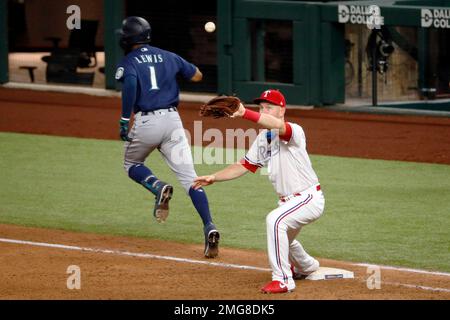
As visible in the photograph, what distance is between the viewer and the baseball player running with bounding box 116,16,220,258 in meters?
8.64

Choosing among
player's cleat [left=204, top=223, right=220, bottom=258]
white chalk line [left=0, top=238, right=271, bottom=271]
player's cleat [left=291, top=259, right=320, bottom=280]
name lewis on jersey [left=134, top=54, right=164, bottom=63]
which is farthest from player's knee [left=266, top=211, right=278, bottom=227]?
name lewis on jersey [left=134, top=54, right=164, bottom=63]

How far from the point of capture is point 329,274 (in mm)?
7633

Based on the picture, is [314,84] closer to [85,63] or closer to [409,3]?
[409,3]

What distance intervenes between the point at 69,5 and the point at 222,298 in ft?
44.0

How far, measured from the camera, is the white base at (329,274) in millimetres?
7613

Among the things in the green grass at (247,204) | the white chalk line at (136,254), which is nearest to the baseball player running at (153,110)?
the white chalk line at (136,254)

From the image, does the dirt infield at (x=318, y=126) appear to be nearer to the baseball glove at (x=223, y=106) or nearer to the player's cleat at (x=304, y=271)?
the player's cleat at (x=304, y=271)

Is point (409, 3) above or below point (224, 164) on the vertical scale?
above

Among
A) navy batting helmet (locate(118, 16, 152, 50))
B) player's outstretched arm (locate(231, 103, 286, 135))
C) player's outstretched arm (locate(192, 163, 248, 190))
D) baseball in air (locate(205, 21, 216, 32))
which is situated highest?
baseball in air (locate(205, 21, 216, 32))

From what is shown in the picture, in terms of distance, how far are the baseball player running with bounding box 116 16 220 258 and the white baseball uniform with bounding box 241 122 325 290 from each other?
50.5 inches

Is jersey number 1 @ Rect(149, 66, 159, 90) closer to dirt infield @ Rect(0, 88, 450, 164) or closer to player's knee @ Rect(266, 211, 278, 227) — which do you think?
player's knee @ Rect(266, 211, 278, 227)

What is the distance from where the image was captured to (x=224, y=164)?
12922 millimetres

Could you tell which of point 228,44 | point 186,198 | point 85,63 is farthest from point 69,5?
point 186,198

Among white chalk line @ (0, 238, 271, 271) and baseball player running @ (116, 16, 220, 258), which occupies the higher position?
baseball player running @ (116, 16, 220, 258)
